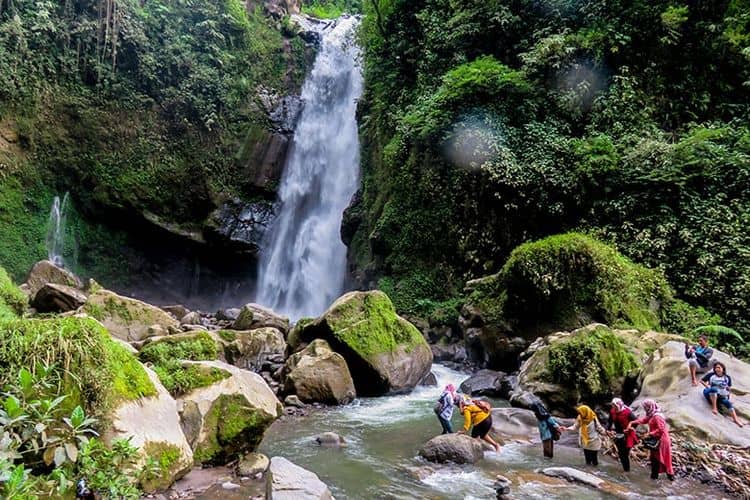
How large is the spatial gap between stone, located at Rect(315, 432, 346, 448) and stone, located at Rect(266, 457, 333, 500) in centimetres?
273

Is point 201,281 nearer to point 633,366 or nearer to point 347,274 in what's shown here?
point 347,274

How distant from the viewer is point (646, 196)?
589 inches

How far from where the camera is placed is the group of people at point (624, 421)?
278 inches

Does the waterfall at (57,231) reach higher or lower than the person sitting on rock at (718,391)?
lower

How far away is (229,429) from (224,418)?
162 mm

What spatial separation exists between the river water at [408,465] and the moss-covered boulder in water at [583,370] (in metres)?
1.91

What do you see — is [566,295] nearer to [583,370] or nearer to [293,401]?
[583,370]

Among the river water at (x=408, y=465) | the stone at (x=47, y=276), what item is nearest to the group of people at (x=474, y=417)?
the river water at (x=408, y=465)

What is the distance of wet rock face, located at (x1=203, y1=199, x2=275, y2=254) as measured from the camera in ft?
85.3

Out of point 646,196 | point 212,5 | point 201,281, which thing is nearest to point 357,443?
point 646,196

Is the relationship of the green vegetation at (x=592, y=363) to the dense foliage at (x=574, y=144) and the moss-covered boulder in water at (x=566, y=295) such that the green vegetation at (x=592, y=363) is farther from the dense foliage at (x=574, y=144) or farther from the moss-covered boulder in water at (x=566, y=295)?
the dense foliage at (x=574, y=144)

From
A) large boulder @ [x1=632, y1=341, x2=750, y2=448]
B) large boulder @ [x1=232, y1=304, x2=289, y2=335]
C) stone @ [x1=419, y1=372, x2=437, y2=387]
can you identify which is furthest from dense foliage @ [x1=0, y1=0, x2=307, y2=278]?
large boulder @ [x1=632, y1=341, x2=750, y2=448]

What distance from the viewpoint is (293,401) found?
34.9ft

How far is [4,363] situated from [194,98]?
977 inches
